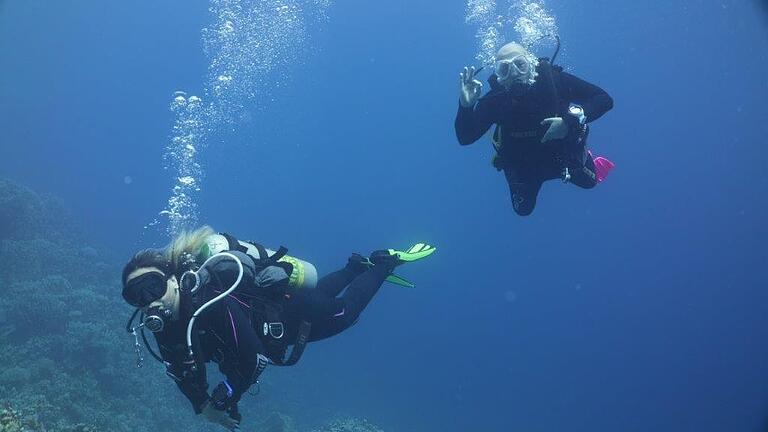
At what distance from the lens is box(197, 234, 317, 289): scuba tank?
4.10 meters

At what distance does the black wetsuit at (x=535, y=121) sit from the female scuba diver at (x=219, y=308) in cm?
326

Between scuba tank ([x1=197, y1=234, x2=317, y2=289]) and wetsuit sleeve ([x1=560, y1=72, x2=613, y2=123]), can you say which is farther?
wetsuit sleeve ([x1=560, y1=72, x2=613, y2=123])

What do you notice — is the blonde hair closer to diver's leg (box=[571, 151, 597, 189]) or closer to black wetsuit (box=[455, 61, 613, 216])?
Answer: black wetsuit (box=[455, 61, 613, 216])

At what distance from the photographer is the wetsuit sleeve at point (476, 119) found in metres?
6.04

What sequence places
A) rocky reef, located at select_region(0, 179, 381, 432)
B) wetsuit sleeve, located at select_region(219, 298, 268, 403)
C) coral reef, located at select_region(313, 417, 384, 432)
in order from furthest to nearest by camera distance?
coral reef, located at select_region(313, 417, 384, 432) < rocky reef, located at select_region(0, 179, 381, 432) < wetsuit sleeve, located at select_region(219, 298, 268, 403)

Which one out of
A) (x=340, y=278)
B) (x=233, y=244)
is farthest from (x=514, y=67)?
(x=233, y=244)

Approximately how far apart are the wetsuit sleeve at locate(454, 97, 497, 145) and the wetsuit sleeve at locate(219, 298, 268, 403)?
3820 millimetres

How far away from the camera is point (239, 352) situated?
3592 millimetres

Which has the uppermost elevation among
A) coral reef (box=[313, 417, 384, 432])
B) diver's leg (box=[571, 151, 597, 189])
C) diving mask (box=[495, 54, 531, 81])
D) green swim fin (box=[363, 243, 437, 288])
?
diving mask (box=[495, 54, 531, 81])

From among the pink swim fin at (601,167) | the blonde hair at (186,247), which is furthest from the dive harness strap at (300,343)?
the pink swim fin at (601,167)

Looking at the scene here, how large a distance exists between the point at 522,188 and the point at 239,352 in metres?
4.78

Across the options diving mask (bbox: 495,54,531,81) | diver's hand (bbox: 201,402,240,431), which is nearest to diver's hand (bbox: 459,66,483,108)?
diving mask (bbox: 495,54,531,81)

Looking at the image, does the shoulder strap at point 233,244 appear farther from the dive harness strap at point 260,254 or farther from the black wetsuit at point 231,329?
the black wetsuit at point 231,329

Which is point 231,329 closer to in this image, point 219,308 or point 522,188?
point 219,308
